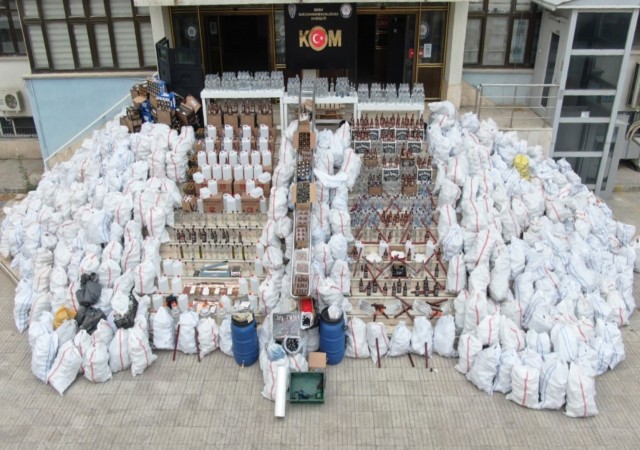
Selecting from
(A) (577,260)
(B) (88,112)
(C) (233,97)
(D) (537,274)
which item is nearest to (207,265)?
(C) (233,97)

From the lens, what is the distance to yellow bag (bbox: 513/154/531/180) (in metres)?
11.4

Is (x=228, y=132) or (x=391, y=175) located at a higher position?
(x=228, y=132)

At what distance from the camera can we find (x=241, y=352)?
8.34 metres

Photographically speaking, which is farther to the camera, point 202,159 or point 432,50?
point 432,50

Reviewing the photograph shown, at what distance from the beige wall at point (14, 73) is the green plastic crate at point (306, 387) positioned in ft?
38.4

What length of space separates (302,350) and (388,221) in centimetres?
303

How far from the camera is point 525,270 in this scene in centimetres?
920

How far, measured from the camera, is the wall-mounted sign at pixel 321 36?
12445mm

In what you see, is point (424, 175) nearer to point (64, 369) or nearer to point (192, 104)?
point (192, 104)

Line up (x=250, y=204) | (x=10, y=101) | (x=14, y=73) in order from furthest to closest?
(x=10, y=101) → (x=14, y=73) → (x=250, y=204)

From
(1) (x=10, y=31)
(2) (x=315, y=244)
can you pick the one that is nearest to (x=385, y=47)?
(2) (x=315, y=244)

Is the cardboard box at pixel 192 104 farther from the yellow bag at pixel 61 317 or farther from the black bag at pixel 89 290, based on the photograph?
the yellow bag at pixel 61 317

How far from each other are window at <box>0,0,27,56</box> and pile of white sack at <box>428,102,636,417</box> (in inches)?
428

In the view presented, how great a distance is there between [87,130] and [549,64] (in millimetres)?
11056
